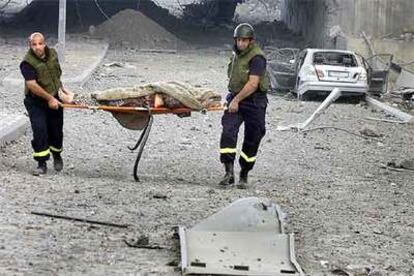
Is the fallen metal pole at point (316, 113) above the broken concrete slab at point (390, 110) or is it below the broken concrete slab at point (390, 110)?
above

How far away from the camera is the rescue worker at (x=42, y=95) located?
10.1 metres

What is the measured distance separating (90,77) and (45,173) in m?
12.9

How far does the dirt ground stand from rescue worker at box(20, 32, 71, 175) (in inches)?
14.5

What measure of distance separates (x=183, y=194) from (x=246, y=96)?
1.36 metres

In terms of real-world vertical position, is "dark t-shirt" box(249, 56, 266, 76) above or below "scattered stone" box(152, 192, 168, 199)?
above

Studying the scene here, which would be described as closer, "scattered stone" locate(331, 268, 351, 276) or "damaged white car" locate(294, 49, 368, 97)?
"scattered stone" locate(331, 268, 351, 276)

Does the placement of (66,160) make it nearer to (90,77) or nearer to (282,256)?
(282,256)

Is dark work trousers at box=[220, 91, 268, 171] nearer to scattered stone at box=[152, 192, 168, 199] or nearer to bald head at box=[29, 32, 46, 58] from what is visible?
scattered stone at box=[152, 192, 168, 199]

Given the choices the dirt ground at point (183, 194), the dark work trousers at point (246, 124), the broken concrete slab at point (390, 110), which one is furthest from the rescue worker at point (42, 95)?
the broken concrete slab at point (390, 110)

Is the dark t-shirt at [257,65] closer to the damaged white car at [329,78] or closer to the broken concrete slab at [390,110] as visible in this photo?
the broken concrete slab at [390,110]

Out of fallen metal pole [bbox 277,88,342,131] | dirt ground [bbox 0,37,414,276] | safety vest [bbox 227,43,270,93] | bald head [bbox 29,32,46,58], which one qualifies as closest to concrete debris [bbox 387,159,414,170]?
dirt ground [bbox 0,37,414,276]

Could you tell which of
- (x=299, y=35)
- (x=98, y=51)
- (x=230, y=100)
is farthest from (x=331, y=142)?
(x=299, y=35)

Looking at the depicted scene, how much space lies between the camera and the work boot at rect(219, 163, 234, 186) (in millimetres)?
10545

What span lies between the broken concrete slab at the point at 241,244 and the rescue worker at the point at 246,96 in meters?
2.54
